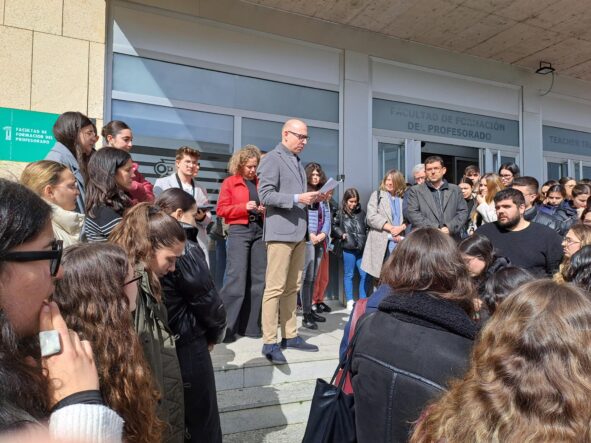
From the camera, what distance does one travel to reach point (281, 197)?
398 cm

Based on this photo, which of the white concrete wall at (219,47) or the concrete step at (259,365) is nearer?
the concrete step at (259,365)

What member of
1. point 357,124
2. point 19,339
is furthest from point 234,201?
point 19,339

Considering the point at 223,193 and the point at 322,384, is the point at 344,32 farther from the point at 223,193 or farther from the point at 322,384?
the point at 322,384

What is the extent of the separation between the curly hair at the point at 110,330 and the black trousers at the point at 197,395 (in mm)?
846

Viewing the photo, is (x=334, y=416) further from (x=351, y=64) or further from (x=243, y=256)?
(x=351, y=64)

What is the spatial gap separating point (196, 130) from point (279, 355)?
3.50m

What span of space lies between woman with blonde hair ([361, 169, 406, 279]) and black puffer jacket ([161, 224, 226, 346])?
3920 mm

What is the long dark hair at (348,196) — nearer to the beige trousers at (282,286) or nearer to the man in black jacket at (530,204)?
the man in black jacket at (530,204)

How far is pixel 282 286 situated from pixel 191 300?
162 cm

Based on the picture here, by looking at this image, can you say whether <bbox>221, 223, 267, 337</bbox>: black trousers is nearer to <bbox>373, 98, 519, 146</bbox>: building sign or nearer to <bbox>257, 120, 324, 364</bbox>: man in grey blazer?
<bbox>257, 120, 324, 364</bbox>: man in grey blazer

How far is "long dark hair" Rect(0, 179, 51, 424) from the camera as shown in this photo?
2.86 feet

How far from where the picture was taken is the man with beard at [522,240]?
373 cm

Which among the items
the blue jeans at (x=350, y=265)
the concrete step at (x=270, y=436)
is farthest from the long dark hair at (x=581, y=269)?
the blue jeans at (x=350, y=265)

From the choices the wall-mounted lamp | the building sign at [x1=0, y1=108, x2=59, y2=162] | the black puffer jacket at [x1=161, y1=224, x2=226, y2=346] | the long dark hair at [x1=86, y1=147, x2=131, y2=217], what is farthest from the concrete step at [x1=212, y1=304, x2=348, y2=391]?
the wall-mounted lamp
